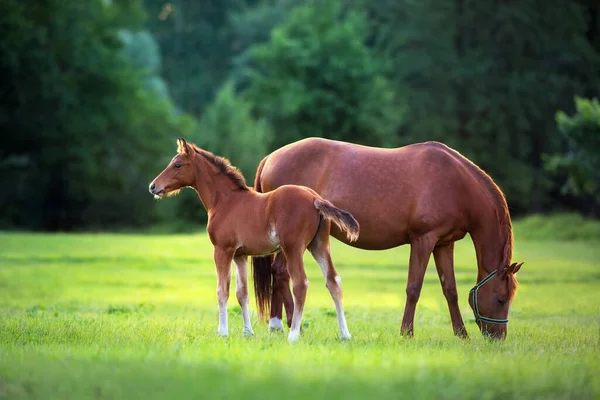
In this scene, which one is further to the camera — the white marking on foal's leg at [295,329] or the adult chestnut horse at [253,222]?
the adult chestnut horse at [253,222]

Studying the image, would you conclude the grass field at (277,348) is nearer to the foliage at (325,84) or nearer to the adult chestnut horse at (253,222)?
the adult chestnut horse at (253,222)

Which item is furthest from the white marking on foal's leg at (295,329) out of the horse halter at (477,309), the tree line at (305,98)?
the tree line at (305,98)

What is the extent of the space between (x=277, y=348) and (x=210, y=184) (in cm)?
273

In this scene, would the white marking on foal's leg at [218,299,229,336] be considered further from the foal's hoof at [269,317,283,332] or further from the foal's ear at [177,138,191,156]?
the foal's ear at [177,138,191,156]

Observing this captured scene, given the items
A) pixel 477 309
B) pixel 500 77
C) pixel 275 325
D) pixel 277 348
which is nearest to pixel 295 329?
pixel 277 348

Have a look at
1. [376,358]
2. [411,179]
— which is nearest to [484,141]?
[411,179]

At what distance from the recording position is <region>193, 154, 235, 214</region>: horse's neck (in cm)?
1131

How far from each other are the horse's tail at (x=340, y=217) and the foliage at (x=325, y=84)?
42475 mm

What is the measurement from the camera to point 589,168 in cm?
2964

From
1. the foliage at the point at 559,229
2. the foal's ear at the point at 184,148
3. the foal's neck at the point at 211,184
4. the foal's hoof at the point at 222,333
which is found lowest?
the foliage at the point at 559,229

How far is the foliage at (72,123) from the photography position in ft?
154

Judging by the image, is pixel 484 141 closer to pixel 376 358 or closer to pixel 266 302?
pixel 266 302

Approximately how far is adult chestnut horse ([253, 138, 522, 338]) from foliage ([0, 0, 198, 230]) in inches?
1434

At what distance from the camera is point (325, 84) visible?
181 ft
